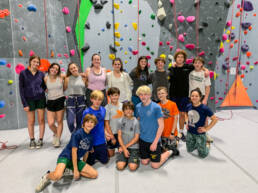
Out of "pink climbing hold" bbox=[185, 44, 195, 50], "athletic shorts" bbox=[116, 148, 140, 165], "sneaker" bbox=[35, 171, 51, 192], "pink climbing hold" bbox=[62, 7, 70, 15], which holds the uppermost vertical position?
"pink climbing hold" bbox=[62, 7, 70, 15]

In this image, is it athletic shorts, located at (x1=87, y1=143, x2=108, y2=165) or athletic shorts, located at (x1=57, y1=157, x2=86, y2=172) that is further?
athletic shorts, located at (x1=87, y1=143, x2=108, y2=165)

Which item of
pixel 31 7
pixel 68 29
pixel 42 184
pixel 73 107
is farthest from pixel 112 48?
pixel 42 184

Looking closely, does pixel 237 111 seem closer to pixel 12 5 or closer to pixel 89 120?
pixel 89 120

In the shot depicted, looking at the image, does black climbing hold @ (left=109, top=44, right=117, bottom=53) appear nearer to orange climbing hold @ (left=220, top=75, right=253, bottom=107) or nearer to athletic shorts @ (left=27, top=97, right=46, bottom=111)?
athletic shorts @ (left=27, top=97, right=46, bottom=111)

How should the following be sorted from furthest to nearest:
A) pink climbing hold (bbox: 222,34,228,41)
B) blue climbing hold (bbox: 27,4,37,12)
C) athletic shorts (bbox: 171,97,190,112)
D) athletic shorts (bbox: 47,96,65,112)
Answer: pink climbing hold (bbox: 222,34,228,41), blue climbing hold (bbox: 27,4,37,12), athletic shorts (bbox: 171,97,190,112), athletic shorts (bbox: 47,96,65,112)

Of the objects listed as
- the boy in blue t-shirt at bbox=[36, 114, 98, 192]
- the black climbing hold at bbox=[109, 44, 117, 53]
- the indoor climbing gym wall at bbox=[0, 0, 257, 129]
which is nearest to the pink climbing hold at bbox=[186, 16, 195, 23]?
the indoor climbing gym wall at bbox=[0, 0, 257, 129]

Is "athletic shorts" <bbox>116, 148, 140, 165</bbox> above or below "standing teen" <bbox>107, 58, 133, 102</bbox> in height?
below

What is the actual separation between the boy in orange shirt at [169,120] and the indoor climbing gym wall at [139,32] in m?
1.80

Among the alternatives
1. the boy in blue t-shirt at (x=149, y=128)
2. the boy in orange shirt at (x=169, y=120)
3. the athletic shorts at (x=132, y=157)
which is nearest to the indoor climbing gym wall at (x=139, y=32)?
the boy in orange shirt at (x=169, y=120)

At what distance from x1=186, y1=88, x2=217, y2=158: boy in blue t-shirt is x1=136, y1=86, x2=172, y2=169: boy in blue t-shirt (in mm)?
462

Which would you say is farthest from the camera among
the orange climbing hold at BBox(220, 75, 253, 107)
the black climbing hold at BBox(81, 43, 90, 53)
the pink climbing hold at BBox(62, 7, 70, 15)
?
the orange climbing hold at BBox(220, 75, 253, 107)

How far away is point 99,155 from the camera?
2.00 meters

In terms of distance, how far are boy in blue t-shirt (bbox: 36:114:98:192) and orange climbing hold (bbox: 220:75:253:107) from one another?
356 centimetres

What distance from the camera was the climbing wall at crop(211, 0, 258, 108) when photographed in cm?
393
